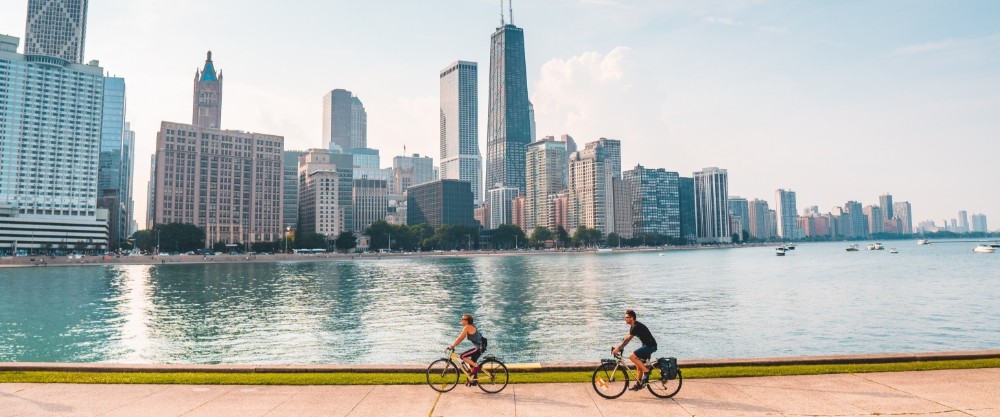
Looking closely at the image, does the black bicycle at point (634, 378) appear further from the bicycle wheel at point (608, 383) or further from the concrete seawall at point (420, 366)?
the concrete seawall at point (420, 366)

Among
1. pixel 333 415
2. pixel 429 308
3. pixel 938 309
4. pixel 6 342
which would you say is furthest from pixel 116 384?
pixel 938 309

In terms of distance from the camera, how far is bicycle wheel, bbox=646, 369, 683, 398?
1730cm

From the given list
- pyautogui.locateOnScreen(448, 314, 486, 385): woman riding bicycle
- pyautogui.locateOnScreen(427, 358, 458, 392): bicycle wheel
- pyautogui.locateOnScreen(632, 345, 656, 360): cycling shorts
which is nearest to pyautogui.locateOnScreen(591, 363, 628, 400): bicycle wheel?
pyautogui.locateOnScreen(632, 345, 656, 360): cycling shorts

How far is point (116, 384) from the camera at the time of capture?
19.1 m

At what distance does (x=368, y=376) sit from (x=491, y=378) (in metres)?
4.58

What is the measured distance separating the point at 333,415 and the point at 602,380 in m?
7.62

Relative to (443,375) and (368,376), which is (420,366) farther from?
(443,375)

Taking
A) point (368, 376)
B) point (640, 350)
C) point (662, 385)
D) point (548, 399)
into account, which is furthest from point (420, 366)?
point (662, 385)

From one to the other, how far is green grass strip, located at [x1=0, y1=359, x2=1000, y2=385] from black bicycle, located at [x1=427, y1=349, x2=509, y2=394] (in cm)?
84

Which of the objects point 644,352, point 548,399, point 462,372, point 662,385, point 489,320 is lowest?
point 489,320

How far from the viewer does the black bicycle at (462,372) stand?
1836 centimetres

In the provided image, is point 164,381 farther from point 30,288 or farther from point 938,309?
point 30,288

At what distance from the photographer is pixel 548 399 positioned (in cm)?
1728

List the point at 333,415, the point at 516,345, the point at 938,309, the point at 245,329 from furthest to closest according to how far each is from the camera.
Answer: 1. the point at 938,309
2. the point at 245,329
3. the point at 516,345
4. the point at 333,415
